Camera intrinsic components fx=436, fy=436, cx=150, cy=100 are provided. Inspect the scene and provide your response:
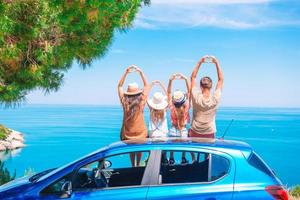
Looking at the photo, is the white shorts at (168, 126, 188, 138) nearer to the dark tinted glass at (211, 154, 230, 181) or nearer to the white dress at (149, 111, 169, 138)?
the white dress at (149, 111, 169, 138)

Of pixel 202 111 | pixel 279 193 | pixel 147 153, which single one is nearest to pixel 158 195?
pixel 147 153

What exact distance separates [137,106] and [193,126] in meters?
1.09

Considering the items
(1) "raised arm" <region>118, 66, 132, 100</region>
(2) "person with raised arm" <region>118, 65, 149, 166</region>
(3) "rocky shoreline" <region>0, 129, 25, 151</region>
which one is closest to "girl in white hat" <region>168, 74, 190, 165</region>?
(2) "person with raised arm" <region>118, 65, 149, 166</region>

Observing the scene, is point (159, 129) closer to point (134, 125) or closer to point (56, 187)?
point (134, 125)

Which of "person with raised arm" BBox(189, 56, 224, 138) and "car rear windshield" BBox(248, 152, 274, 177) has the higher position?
"person with raised arm" BBox(189, 56, 224, 138)

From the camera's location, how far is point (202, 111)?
7.75 m

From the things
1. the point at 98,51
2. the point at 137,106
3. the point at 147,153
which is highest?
the point at 98,51

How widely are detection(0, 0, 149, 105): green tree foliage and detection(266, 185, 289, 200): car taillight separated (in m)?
3.49

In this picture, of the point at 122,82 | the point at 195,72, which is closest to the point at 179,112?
the point at 195,72

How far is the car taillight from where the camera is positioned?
4762 mm

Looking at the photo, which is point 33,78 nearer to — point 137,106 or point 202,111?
point 137,106

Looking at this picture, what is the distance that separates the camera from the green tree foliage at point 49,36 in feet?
24.1

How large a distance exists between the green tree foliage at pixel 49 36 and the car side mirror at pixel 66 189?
281 cm

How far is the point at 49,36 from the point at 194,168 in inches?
235
